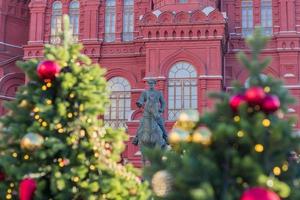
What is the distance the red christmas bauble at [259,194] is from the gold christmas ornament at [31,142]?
2.54 meters

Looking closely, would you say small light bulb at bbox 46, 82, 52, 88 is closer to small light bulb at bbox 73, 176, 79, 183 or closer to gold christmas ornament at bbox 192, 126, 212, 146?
small light bulb at bbox 73, 176, 79, 183

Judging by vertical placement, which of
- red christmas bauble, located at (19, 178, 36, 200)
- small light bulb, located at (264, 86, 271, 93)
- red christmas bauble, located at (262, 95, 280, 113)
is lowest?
red christmas bauble, located at (19, 178, 36, 200)

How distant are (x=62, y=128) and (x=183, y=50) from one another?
18.5 meters

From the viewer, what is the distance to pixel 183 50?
952 inches

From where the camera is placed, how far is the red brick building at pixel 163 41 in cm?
2394

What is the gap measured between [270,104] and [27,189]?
2.84 metres

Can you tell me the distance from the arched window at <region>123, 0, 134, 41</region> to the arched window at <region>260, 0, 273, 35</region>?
682cm

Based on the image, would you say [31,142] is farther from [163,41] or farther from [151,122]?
[163,41]

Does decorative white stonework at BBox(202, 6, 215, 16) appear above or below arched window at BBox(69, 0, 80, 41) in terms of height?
below

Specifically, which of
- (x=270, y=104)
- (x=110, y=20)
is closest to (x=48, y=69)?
(x=270, y=104)

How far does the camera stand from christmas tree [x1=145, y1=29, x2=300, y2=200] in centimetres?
436

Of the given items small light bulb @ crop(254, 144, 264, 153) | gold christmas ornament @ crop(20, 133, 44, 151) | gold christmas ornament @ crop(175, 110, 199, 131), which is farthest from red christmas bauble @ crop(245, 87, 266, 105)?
gold christmas ornament @ crop(20, 133, 44, 151)

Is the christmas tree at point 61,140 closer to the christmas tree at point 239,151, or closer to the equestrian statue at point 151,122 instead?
the christmas tree at point 239,151

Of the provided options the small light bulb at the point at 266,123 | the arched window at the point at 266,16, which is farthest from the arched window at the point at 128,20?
the small light bulb at the point at 266,123
